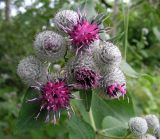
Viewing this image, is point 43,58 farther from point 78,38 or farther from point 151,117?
point 151,117

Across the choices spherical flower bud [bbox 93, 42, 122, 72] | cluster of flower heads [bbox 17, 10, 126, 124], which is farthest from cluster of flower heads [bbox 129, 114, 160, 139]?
spherical flower bud [bbox 93, 42, 122, 72]

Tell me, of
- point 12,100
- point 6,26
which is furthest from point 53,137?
point 6,26

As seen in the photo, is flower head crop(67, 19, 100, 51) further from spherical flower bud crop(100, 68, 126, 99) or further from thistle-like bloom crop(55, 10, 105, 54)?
spherical flower bud crop(100, 68, 126, 99)

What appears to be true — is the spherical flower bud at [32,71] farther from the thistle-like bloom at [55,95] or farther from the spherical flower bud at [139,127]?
the spherical flower bud at [139,127]

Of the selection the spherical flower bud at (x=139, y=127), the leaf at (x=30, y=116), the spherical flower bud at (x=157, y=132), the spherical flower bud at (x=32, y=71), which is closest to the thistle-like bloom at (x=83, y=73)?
the spherical flower bud at (x=32, y=71)

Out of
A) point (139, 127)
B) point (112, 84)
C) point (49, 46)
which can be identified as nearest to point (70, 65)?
point (49, 46)

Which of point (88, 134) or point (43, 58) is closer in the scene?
point (43, 58)

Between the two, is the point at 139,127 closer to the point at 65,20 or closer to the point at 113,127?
the point at 113,127
